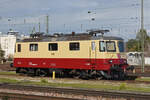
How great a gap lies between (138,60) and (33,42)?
33.0 metres

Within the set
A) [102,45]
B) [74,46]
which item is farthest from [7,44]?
[102,45]

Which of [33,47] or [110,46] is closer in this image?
[110,46]

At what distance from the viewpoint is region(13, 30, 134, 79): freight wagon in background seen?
2238 centimetres

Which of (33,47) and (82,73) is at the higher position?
(33,47)

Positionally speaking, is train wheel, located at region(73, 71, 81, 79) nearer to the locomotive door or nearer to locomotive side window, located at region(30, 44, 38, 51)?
the locomotive door

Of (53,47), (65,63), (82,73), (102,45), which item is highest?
(102,45)

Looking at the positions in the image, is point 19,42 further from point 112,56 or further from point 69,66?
point 112,56

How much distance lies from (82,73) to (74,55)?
5.67 feet

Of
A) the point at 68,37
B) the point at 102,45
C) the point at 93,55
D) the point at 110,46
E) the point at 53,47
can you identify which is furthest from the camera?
the point at 53,47

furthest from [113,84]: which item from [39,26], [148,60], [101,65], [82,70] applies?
[148,60]

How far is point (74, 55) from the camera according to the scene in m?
23.6

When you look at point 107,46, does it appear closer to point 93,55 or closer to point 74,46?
point 93,55

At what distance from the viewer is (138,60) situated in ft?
178

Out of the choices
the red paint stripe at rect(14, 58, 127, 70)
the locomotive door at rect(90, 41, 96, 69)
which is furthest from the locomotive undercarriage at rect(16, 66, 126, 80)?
the locomotive door at rect(90, 41, 96, 69)
